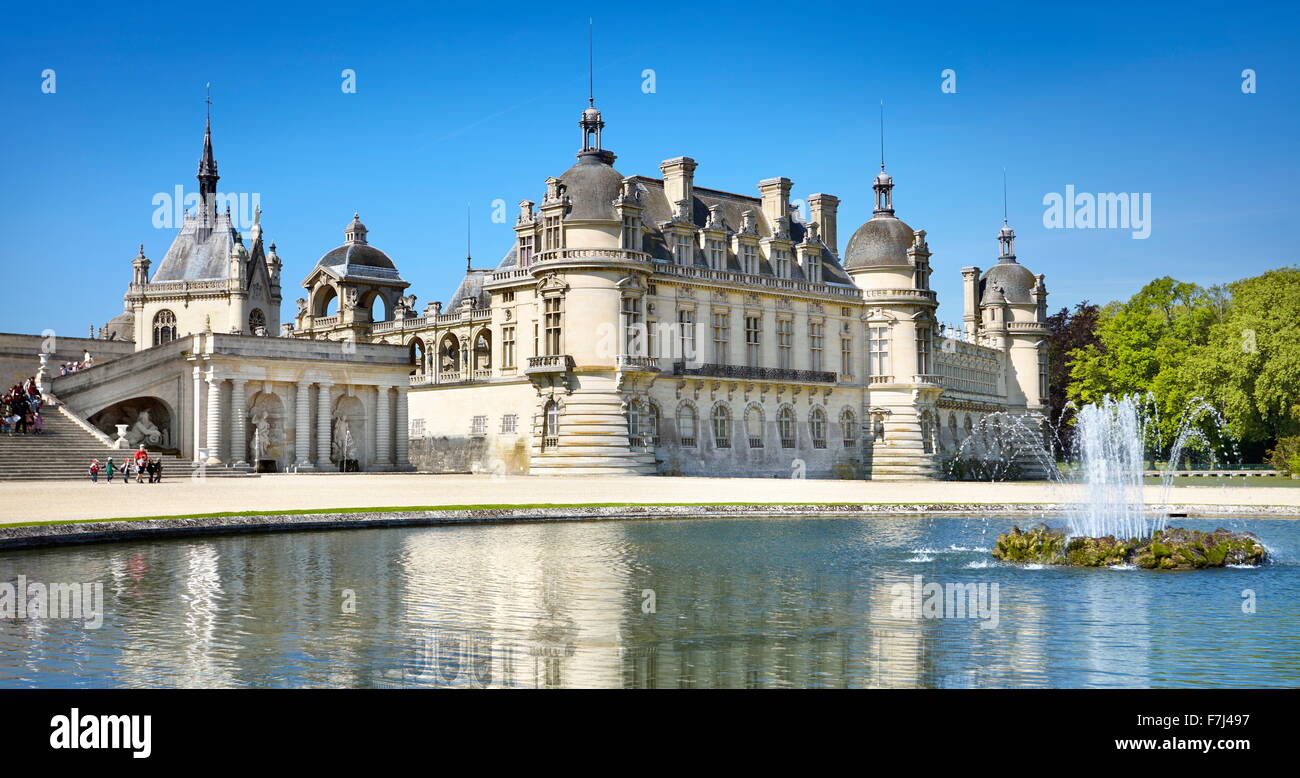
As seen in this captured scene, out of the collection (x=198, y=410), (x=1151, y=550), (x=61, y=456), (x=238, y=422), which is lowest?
(x=1151, y=550)

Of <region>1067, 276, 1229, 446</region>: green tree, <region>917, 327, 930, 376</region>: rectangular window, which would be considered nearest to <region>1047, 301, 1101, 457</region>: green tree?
<region>1067, 276, 1229, 446</region>: green tree

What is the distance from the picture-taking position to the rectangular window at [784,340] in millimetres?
64312

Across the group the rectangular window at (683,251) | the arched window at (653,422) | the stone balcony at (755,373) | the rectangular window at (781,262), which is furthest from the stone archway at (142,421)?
the rectangular window at (781,262)

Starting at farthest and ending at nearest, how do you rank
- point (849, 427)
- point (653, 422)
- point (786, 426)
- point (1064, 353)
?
point (1064, 353), point (849, 427), point (786, 426), point (653, 422)

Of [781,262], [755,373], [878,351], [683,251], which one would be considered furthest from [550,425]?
[878,351]

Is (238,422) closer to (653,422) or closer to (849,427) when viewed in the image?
(653,422)

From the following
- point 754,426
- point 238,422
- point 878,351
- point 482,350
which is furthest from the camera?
point 482,350

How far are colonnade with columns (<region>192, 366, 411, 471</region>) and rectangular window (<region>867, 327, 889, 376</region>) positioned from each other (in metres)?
24.7

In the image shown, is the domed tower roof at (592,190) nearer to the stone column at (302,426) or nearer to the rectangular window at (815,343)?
the stone column at (302,426)

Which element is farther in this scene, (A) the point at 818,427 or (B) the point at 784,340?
(A) the point at 818,427

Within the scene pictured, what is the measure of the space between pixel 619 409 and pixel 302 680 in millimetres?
43050

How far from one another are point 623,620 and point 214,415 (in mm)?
41753

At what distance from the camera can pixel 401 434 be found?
61000 millimetres
